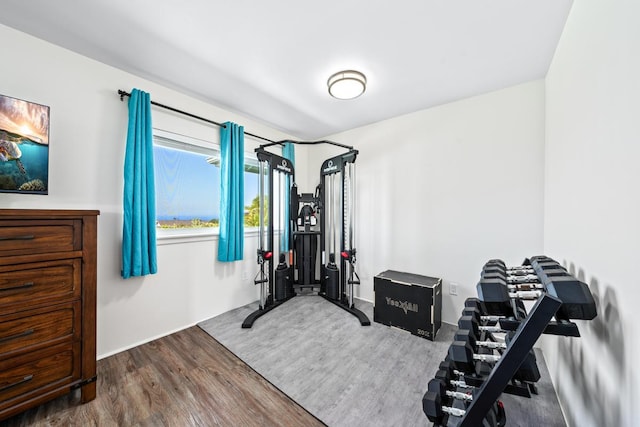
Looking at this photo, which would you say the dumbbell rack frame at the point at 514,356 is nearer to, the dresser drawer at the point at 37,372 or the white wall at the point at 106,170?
the dresser drawer at the point at 37,372

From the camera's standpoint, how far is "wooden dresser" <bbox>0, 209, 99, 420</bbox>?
1.24 meters

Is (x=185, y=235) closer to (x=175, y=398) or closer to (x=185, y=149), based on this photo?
(x=185, y=149)

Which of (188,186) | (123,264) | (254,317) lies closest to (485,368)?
(254,317)

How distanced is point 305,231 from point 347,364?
1.80 meters

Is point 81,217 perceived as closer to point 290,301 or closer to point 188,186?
point 188,186

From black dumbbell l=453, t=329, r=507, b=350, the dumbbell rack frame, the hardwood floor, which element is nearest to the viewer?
the dumbbell rack frame

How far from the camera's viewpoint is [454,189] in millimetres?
2523

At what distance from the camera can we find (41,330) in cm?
134

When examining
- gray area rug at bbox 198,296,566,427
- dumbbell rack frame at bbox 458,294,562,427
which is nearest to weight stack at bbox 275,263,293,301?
gray area rug at bbox 198,296,566,427

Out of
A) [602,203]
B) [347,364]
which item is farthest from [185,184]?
[602,203]

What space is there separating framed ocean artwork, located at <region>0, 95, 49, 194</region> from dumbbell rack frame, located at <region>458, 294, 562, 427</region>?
2806mm

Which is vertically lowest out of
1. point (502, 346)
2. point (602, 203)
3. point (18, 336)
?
point (18, 336)

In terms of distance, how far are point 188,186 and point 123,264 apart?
3.31ft

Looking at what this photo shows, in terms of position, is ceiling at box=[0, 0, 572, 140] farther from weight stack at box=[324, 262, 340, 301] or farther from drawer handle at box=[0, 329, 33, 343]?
weight stack at box=[324, 262, 340, 301]
